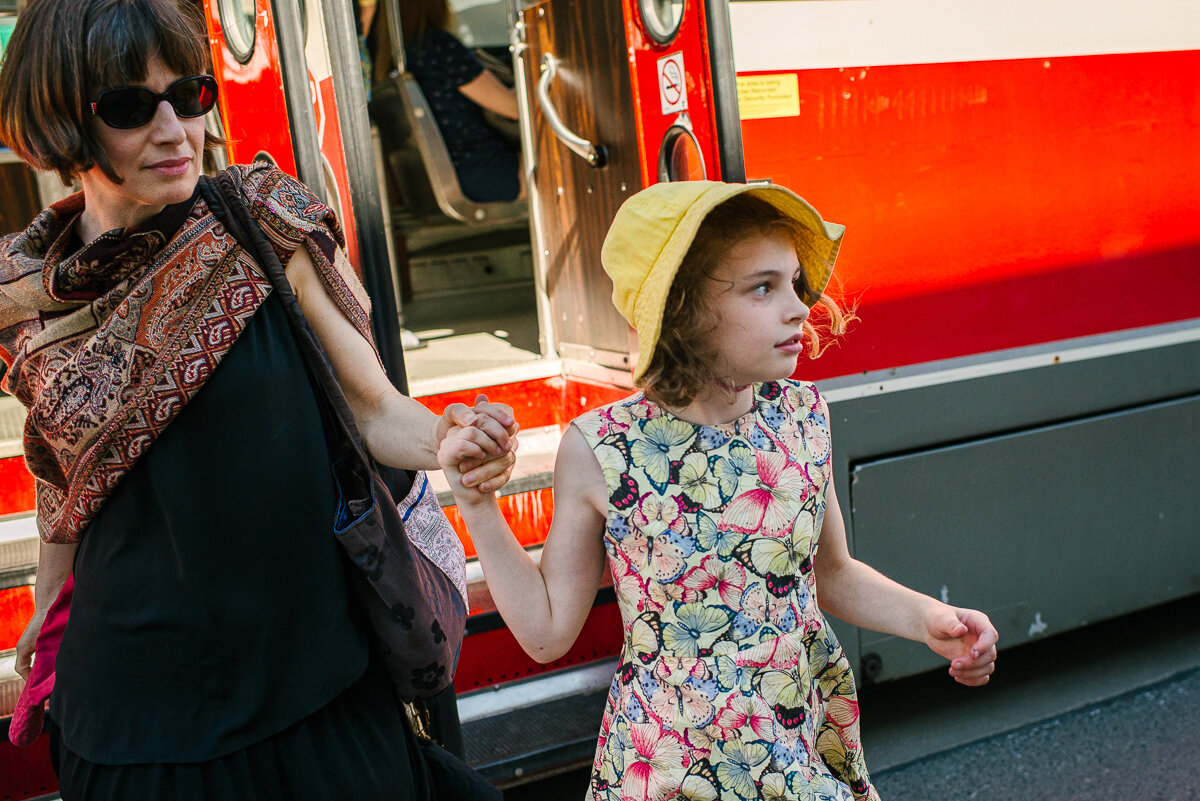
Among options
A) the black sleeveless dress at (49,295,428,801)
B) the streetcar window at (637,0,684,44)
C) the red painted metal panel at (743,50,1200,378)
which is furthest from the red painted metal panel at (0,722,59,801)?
the streetcar window at (637,0,684,44)

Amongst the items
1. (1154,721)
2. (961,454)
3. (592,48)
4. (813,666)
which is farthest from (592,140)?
(1154,721)

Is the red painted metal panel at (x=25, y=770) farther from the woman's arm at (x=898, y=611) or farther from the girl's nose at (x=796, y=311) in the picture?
the girl's nose at (x=796, y=311)

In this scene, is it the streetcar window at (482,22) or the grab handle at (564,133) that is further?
the streetcar window at (482,22)

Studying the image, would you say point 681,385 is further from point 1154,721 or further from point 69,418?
point 1154,721

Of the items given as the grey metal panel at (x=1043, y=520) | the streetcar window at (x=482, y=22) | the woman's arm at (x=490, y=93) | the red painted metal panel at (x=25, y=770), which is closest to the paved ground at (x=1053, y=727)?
the grey metal panel at (x=1043, y=520)

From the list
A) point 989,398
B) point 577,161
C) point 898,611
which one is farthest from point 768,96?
point 898,611

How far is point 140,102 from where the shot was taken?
1.19m

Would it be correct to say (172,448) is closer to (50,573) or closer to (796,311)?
(50,573)

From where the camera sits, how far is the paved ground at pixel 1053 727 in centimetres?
266

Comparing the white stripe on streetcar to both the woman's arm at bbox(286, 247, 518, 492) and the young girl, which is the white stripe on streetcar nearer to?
the young girl

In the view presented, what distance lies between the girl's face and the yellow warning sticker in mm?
1016

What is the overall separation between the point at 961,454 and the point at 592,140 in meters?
1.25

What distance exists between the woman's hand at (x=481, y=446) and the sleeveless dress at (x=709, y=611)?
0.64ft

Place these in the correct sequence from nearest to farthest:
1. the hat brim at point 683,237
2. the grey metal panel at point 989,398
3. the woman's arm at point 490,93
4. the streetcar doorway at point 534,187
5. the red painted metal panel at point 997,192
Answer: the hat brim at point 683,237
the red painted metal panel at point 997,192
the grey metal panel at point 989,398
the streetcar doorway at point 534,187
the woman's arm at point 490,93
